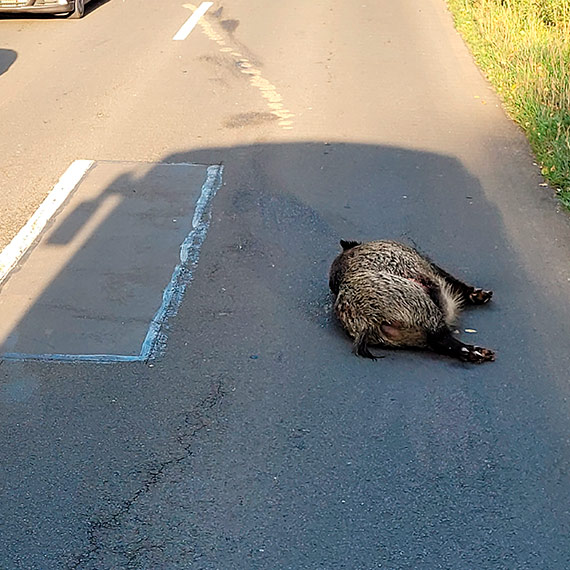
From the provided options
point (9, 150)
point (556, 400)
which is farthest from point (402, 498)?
point (9, 150)

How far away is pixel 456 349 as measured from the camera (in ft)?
18.0

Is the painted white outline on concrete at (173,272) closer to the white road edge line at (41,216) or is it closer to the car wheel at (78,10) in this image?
the white road edge line at (41,216)

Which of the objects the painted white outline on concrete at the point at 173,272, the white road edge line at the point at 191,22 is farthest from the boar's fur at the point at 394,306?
the white road edge line at the point at 191,22

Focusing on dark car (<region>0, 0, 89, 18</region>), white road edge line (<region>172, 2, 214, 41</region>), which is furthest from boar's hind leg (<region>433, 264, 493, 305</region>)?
dark car (<region>0, 0, 89, 18</region>)

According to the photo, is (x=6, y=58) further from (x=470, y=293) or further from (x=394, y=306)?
(x=394, y=306)

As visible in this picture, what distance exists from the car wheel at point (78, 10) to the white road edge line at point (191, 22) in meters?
1.83

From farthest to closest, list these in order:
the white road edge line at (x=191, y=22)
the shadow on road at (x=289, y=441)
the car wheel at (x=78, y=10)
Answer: the car wheel at (x=78, y=10), the white road edge line at (x=191, y=22), the shadow on road at (x=289, y=441)

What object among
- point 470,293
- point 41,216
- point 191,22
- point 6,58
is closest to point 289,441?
point 470,293

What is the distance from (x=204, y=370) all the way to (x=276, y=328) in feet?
2.20

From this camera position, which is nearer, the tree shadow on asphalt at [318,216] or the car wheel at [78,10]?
the tree shadow on asphalt at [318,216]

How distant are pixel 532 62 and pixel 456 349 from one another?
6676mm

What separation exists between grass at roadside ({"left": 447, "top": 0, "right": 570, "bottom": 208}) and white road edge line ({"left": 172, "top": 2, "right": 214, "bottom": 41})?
4358 millimetres

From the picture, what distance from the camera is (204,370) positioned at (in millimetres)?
5383

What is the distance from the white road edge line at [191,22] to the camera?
14.7 meters
